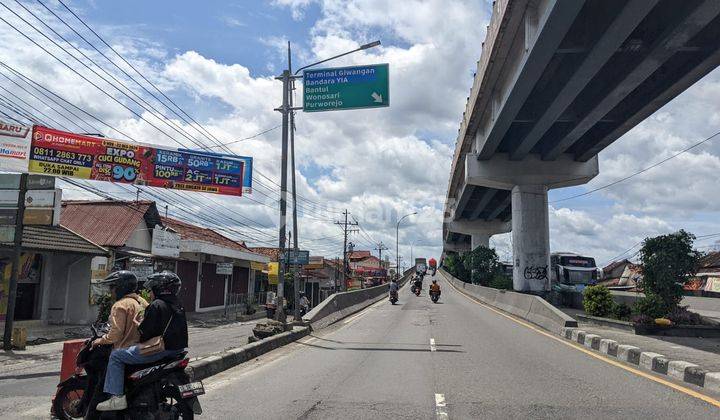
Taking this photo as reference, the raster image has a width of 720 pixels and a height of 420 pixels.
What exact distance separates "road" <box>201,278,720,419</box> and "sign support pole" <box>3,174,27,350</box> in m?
6.65

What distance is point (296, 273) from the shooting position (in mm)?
18375

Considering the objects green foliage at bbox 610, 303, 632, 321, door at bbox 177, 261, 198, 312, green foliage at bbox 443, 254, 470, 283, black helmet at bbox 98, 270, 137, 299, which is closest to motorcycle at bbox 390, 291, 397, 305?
door at bbox 177, 261, 198, 312

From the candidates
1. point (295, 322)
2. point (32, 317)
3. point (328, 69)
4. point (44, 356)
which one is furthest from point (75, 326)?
point (328, 69)

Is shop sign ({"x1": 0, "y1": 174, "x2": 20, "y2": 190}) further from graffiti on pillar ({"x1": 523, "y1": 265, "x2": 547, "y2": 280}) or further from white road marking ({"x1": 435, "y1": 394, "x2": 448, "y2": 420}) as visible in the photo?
graffiti on pillar ({"x1": 523, "y1": 265, "x2": 547, "y2": 280})

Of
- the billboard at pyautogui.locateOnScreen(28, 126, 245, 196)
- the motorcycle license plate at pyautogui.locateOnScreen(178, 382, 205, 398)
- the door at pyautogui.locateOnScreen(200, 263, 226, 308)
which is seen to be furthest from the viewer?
the door at pyautogui.locateOnScreen(200, 263, 226, 308)

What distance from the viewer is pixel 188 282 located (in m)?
29.2

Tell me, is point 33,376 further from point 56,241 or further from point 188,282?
point 188,282

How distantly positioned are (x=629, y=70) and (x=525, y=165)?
13.2 m

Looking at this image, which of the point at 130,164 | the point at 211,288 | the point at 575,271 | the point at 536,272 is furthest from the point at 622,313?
the point at 211,288

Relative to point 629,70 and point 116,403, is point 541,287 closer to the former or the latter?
point 629,70

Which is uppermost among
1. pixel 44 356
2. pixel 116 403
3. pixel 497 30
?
pixel 497 30

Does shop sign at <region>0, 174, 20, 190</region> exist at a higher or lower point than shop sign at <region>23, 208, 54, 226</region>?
higher

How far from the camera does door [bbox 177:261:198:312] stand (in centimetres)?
2850

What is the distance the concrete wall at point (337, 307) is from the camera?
19.2m
